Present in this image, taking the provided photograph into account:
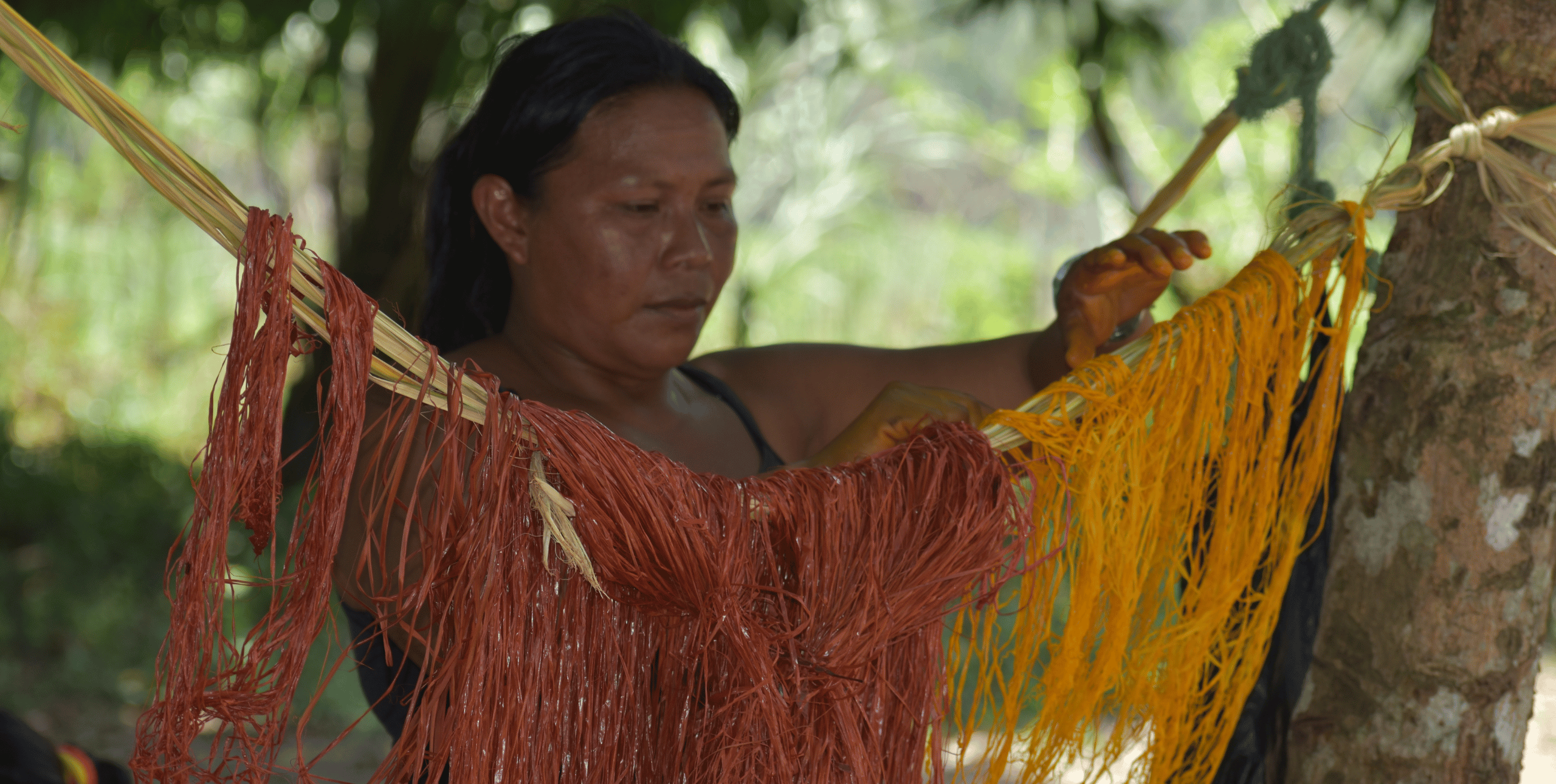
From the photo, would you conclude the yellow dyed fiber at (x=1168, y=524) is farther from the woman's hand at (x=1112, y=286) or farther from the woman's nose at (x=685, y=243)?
the woman's nose at (x=685, y=243)

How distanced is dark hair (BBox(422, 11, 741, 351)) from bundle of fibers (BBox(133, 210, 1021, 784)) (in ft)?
1.30

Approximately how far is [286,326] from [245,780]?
0.33 m

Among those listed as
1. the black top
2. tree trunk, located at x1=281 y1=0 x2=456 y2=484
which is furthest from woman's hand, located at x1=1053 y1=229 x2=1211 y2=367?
tree trunk, located at x1=281 y1=0 x2=456 y2=484

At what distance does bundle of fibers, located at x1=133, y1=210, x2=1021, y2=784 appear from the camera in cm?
76

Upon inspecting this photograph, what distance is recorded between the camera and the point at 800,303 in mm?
6625

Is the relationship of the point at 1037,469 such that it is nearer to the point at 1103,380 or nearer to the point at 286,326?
the point at 1103,380

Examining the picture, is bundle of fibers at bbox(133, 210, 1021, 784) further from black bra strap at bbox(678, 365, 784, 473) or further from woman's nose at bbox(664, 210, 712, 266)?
black bra strap at bbox(678, 365, 784, 473)

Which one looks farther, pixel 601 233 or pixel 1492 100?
pixel 601 233

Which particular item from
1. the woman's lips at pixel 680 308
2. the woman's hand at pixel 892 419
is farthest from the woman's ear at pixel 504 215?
the woman's hand at pixel 892 419

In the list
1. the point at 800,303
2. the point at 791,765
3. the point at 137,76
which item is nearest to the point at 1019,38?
the point at 800,303

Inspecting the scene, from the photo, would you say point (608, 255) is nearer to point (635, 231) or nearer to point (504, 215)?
point (635, 231)

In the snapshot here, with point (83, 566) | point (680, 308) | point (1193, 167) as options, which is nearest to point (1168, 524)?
point (1193, 167)

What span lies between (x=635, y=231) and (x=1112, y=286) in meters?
0.48

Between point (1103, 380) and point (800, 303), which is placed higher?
point (800, 303)
